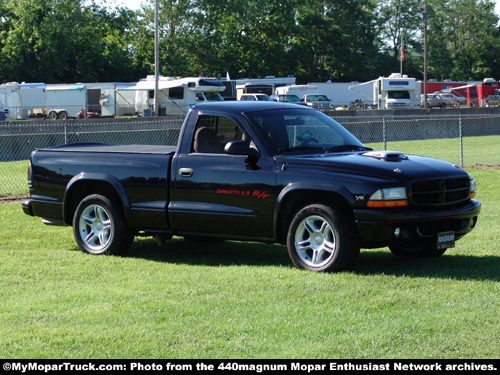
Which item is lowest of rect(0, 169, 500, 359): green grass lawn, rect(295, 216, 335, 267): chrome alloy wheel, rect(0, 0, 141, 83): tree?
rect(0, 169, 500, 359): green grass lawn

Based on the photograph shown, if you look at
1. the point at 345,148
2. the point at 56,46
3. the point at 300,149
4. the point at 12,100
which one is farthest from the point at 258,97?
the point at 300,149

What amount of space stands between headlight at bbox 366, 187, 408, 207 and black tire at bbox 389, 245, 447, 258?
1192 millimetres

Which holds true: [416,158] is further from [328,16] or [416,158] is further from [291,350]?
[328,16]

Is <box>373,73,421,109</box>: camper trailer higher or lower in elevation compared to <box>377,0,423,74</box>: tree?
lower

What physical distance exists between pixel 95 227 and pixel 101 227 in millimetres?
79

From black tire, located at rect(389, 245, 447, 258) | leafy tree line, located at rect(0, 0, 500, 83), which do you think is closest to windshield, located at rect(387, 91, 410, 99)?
leafy tree line, located at rect(0, 0, 500, 83)

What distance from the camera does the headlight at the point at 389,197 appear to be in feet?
24.2

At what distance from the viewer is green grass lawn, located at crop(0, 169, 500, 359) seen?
5.23m

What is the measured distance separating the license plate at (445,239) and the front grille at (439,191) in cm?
30

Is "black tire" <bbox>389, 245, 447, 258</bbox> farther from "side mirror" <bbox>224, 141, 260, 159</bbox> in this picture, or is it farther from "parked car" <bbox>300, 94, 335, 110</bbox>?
"parked car" <bbox>300, 94, 335, 110</bbox>

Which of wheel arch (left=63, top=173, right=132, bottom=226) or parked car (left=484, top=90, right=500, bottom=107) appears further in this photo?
parked car (left=484, top=90, right=500, bottom=107)

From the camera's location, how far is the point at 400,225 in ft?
24.5

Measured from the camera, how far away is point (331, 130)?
876cm

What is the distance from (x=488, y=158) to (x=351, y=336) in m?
21.4
